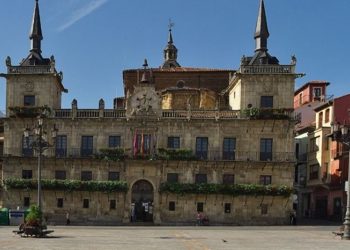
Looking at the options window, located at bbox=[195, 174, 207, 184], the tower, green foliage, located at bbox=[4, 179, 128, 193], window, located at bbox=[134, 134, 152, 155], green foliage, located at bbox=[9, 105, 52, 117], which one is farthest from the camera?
the tower

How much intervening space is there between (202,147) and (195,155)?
1041 mm

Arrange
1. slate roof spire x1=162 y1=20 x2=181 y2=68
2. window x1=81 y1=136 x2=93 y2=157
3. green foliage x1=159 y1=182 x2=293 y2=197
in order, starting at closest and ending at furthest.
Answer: green foliage x1=159 y1=182 x2=293 y2=197
window x1=81 y1=136 x2=93 y2=157
slate roof spire x1=162 y1=20 x2=181 y2=68

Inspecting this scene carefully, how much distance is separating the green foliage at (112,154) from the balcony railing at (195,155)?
0.36 m

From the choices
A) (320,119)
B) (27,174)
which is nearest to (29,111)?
(27,174)

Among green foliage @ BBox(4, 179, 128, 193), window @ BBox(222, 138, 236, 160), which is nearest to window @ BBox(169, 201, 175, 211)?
green foliage @ BBox(4, 179, 128, 193)

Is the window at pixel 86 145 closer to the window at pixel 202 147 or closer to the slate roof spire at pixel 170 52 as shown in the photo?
the window at pixel 202 147

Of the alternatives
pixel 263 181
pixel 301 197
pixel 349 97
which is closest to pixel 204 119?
pixel 263 181

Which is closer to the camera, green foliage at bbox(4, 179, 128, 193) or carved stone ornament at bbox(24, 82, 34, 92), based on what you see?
green foliage at bbox(4, 179, 128, 193)

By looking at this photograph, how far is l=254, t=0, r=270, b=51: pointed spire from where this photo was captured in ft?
182

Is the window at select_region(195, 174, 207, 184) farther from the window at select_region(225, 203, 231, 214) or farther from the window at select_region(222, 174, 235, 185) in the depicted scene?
the window at select_region(225, 203, 231, 214)

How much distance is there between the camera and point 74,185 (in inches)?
2018

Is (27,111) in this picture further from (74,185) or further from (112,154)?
(112,154)

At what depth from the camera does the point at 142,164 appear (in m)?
52.1

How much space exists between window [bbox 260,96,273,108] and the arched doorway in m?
13.2
